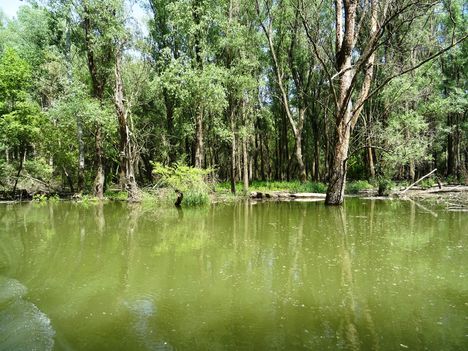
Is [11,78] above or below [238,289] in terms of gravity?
above

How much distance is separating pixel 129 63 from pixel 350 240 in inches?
866

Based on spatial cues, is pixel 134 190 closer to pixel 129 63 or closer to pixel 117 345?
pixel 129 63

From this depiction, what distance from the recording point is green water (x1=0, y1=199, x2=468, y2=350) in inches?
159

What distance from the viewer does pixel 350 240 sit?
8961mm

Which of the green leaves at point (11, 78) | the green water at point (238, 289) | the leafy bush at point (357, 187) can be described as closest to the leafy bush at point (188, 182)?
the green water at point (238, 289)

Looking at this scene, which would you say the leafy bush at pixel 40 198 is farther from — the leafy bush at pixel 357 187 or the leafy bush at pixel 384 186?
the leafy bush at pixel 384 186

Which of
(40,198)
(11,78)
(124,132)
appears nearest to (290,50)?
(124,132)

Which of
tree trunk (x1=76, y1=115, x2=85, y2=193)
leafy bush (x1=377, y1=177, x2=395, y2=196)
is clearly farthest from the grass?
tree trunk (x1=76, y1=115, x2=85, y2=193)

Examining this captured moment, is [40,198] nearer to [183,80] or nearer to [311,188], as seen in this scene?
[183,80]

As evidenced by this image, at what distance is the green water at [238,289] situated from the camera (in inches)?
159

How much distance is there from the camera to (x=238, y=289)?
220 inches

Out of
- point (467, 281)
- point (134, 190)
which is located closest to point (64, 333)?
point (467, 281)

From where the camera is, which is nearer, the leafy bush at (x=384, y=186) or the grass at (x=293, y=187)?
the leafy bush at (x=384, y=186)

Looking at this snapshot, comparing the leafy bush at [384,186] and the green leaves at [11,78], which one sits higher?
the green leaves at [11,78]
